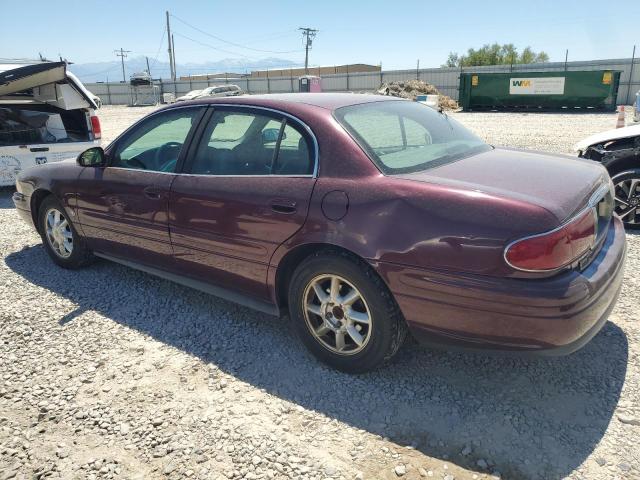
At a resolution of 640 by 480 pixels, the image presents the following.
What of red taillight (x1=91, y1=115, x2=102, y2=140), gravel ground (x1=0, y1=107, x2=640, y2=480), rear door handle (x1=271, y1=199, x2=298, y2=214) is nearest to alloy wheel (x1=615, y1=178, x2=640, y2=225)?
gravel ground (x1=0, y1=107, x2=640, y2=480)

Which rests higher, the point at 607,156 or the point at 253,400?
the point at 607,156

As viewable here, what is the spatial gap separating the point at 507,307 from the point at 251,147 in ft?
6.26

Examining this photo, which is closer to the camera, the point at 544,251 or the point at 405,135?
the point at 544,251

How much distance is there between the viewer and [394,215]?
2.57m

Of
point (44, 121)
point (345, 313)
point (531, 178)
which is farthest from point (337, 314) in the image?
point (44, 121)

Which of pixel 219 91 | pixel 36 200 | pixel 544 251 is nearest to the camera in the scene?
pixel 544 251

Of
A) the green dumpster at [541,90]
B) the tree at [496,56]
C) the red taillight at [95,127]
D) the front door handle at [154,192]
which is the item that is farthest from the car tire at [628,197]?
the tree at [496,56]

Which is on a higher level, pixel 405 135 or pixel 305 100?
pixel 305 100

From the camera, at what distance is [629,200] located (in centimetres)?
538

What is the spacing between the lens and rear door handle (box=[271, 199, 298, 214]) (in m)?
2.91

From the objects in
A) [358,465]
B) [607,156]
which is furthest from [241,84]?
[358,465]

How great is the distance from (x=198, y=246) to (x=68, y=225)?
193 centimetres

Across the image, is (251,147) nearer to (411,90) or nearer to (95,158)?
(95,158)

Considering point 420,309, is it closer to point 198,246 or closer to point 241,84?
point 198,246
